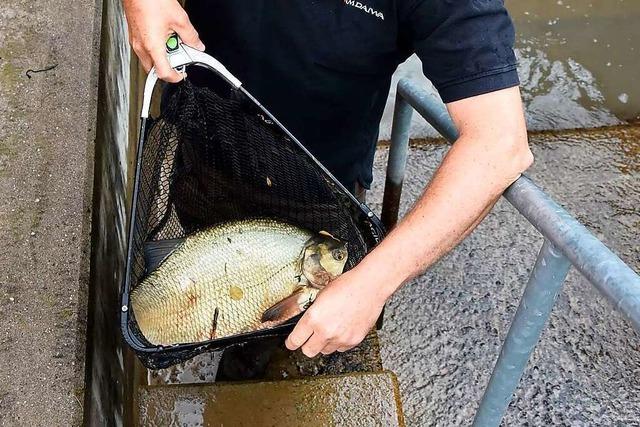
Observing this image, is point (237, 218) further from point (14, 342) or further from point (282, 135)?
point (14, 342)

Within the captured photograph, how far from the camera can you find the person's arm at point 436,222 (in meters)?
1.51

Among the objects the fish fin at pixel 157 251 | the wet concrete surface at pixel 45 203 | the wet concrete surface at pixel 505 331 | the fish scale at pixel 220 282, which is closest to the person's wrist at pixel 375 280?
the fish scale at pixel 220 282

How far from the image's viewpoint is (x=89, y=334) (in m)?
1.72

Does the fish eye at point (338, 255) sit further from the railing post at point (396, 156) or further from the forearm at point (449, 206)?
the railing post at point (396, 156)

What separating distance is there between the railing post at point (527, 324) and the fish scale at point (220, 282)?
0.58m

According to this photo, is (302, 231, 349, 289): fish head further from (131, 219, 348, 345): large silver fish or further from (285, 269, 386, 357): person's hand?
(285, 269, 386, 357): person's hand

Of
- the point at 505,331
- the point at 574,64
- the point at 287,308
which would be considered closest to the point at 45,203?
the point at 287,308

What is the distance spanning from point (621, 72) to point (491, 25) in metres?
2.96

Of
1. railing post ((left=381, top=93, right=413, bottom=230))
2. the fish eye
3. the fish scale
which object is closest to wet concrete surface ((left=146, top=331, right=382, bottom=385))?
railing post ((left=381, top=93, right=413, bottom=230))

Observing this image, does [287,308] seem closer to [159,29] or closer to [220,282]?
[220,282]

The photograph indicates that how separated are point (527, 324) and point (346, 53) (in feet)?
3.07

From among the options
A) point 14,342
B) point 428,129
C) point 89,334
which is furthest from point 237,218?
point 428,129

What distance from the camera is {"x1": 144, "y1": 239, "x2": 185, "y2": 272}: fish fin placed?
1.84 meters

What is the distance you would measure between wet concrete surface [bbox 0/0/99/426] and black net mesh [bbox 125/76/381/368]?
196mm
